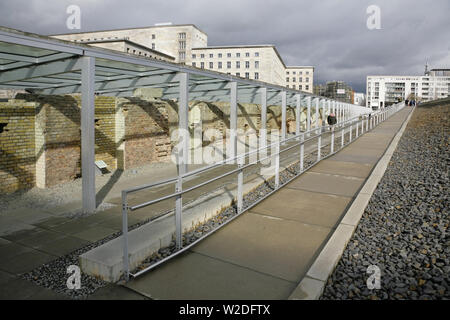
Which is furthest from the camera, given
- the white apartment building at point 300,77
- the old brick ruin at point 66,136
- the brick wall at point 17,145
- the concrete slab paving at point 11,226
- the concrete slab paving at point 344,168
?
the white apartment building at point 300,77

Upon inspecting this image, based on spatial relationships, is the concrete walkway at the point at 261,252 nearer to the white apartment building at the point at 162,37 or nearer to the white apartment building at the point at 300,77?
the white apartment building at the point at 162,37

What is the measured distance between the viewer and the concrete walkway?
298cm

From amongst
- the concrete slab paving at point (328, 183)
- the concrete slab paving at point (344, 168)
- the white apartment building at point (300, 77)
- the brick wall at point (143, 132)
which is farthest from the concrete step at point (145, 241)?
the white apartment building at point (300, 77)

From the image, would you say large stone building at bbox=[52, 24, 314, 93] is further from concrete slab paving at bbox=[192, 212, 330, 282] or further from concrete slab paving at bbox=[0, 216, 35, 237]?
concrete slab paving at bbox=[192, 212, 330, 282]

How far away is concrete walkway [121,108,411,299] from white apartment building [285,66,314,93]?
105725mm

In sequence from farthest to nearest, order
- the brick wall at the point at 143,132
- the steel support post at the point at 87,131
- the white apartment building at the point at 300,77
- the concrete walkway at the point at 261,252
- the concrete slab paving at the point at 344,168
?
1. the white apartment building at the point at 300,77
2. the brick wall at the point at 143,132
3. the concrete slab paving at the point at 344,168
4. the steel support post at the point at 87,131
5. the concrete walkway at the point at 261,252

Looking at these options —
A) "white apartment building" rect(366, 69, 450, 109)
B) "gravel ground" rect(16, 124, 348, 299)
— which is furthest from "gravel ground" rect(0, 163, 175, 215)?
"white apartment building" rect(366, 69, 450, 109)

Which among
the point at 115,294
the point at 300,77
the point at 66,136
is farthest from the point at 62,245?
the point at 300,77

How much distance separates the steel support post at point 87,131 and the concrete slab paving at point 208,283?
272cm

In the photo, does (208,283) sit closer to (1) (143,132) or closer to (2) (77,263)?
(2) (77,263)

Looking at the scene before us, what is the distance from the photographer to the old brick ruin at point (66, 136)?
707 cm

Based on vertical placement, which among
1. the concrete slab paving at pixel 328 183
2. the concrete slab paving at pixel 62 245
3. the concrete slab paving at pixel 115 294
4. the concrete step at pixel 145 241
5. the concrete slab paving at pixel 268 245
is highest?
the concrete slab paving at pixel 328 183
